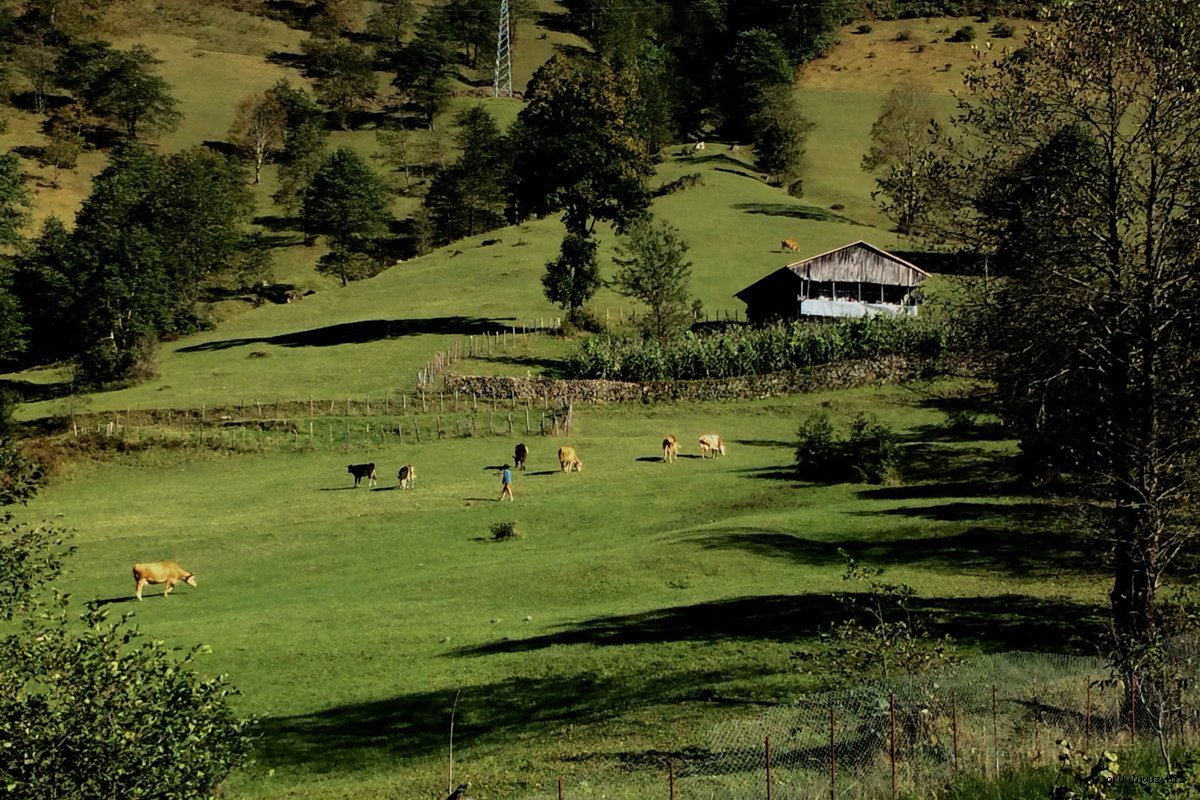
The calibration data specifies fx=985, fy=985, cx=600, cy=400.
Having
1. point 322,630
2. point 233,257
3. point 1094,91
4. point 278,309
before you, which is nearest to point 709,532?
point 322,630

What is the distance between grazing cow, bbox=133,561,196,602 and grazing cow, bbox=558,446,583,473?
789 inches

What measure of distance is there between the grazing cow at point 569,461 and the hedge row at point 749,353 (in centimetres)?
2031

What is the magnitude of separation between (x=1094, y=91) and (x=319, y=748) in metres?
20.7

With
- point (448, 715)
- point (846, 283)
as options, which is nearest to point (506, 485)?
point (448, 715)

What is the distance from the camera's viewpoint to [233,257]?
113812 millimetres

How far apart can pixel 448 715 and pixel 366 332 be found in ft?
223

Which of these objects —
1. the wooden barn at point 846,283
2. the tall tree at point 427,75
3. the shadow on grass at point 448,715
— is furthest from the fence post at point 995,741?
the tall tree at point 427,75

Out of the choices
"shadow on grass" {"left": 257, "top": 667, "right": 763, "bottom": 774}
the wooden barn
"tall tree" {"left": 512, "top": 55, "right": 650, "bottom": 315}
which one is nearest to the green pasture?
"shadow on grass" {"left": 257, "top": 667, "right": 763, "bottom": 774}

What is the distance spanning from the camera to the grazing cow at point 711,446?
176 feet

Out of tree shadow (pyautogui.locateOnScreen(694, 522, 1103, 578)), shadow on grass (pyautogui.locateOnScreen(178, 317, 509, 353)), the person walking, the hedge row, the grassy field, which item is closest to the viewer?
the grassy field

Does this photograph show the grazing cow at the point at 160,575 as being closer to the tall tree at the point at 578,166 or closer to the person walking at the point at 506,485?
the person walking at the point at 506,485

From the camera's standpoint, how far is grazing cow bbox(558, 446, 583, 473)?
5047cm

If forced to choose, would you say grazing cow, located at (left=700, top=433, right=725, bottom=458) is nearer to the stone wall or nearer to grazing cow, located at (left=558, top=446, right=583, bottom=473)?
grazing cow, located at (left=558, top=446, right=583, bottom=473)

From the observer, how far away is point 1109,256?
1917 centimetres
